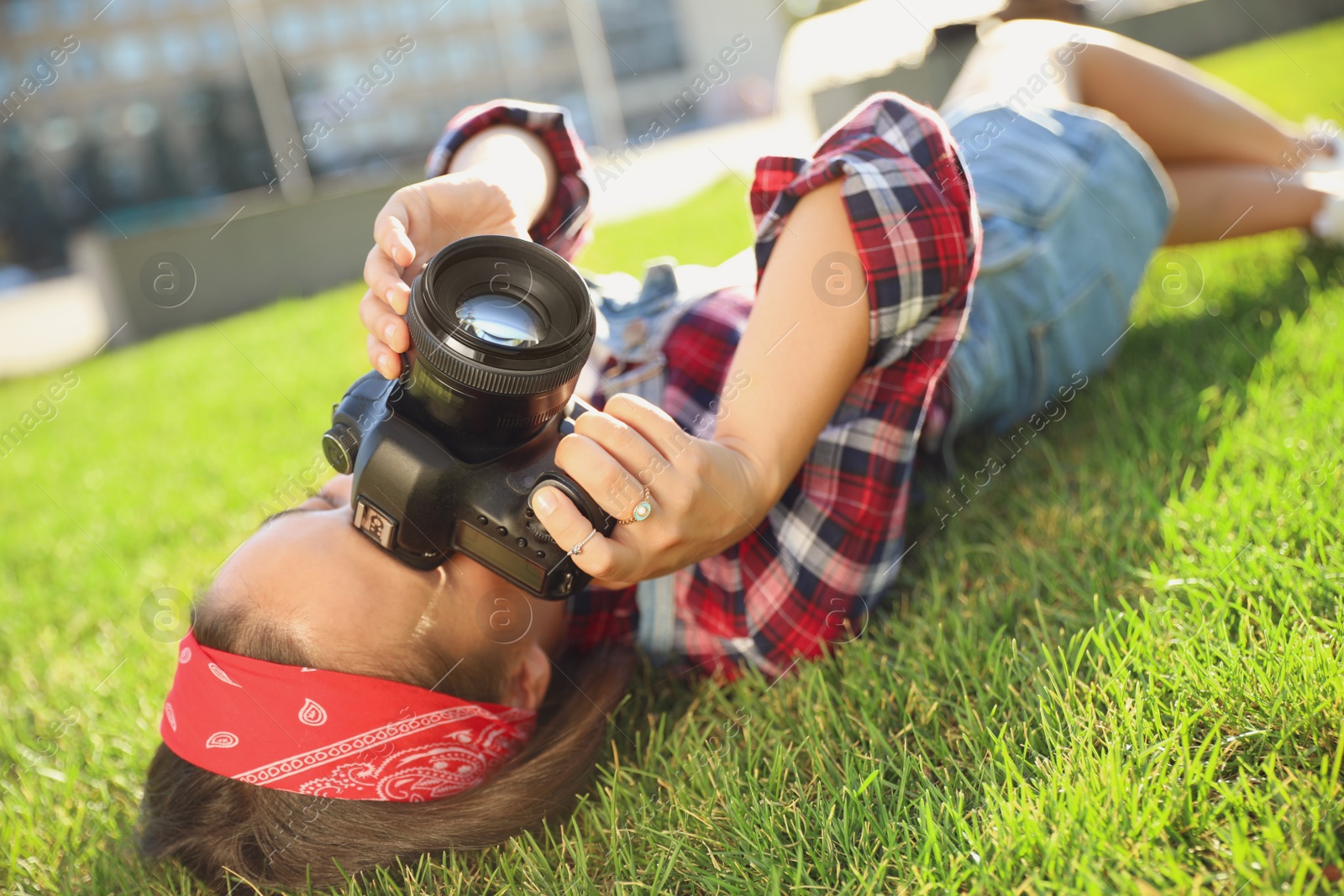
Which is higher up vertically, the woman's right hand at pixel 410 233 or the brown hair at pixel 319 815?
the woman's right hand at pixel 410 233

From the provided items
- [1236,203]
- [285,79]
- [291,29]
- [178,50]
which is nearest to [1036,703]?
[1236,203]

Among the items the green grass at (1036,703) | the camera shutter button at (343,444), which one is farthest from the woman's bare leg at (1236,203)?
the camera shutter button at (343,444)

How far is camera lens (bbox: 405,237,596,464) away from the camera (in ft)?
2.85

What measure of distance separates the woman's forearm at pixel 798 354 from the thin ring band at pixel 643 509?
0.15m

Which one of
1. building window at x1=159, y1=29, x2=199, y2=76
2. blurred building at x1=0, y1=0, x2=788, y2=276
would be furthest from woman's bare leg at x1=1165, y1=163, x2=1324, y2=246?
building window at x1=159, y1=29, x2=199, y2=76

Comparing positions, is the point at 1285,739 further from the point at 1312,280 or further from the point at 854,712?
the point at 1312,280

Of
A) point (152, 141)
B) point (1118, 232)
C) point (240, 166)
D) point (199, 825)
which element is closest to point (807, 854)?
point (199, 825)

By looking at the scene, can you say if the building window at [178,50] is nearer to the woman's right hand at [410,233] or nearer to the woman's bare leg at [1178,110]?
the woman's bare leg at [1178,110]

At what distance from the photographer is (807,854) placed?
912 millimetres

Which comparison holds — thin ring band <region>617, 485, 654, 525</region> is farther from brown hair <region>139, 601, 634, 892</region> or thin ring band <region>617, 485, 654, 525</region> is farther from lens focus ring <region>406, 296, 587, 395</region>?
brown hair <region>139, 601, 634, 892</region>

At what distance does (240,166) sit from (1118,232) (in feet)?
137

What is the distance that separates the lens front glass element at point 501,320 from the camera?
0.90 metres

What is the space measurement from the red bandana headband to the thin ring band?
39 centimetres

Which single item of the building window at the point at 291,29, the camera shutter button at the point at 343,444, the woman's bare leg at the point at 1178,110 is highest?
the camera shutter button at the point at 343,444
